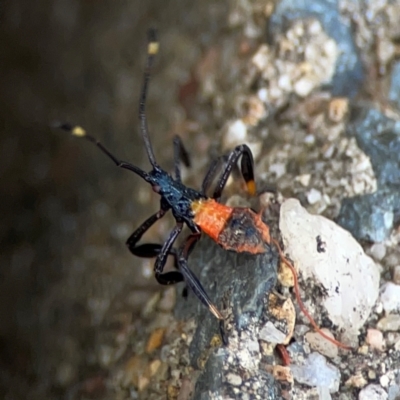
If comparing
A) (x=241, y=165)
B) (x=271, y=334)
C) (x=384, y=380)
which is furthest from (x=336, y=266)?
(x=241, y=165)

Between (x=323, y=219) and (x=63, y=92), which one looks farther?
(x=63, y=92)

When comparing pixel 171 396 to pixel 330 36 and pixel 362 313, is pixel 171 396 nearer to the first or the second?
pixel 362 313

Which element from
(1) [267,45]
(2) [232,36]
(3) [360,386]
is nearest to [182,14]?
(2) [232,36]

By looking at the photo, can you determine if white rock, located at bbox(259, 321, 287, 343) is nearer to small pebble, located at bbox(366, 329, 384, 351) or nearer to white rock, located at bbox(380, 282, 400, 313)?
small pebble, located at bbox(366, 329, 384, 351)

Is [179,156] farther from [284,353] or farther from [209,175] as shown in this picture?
[284,353]

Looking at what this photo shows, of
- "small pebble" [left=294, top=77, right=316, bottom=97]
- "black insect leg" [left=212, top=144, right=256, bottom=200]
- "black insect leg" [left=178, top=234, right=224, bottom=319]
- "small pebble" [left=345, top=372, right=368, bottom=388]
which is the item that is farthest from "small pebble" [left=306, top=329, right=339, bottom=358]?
"small pebble" [left=294, top=77, right=316, bottom=97]

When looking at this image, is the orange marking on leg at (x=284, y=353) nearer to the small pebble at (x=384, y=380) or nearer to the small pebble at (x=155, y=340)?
the small pebble at (x=384, y=380)
